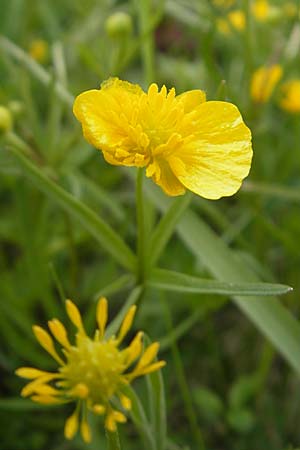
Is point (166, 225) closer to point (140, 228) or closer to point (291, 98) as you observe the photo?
point (140, 228)

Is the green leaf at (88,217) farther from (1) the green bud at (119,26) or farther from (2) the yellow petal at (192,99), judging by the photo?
(1) the green bud at (119,26)

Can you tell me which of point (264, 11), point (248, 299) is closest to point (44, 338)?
point (248, 299)

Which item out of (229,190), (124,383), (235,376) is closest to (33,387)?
(124,383)

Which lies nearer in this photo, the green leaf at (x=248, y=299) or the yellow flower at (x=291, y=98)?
the green leaf at (x=248, y=299)

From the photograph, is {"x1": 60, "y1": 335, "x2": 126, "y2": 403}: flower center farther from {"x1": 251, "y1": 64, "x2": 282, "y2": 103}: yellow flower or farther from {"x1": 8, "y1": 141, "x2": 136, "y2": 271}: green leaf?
{"x1": 251, "y1": 64, "x2": 282, "y2": 103}: yellow flower

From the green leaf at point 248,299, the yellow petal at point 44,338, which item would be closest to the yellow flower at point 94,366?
the yellow petal at point 44,338
